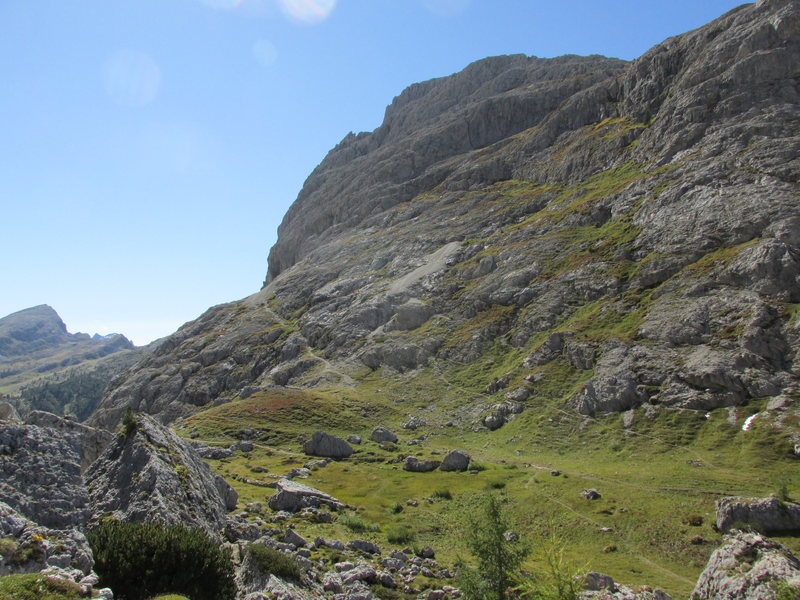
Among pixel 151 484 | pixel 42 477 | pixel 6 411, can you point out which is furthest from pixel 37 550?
pixel 6 411

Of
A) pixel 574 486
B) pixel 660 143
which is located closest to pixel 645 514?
pixel 574 486

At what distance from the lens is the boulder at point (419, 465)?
70625mm

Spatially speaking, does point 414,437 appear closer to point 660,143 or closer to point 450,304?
point 450,304

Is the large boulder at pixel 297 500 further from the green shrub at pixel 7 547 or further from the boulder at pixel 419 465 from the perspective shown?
the green shrub at pixel 7 547

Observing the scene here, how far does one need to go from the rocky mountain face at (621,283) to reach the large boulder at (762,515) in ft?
117

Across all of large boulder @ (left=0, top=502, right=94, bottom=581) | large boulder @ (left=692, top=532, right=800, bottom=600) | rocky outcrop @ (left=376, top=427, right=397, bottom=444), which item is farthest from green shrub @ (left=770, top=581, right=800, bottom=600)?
rocky outcrop @ (left=376, top=427, right=397, bottom=444)

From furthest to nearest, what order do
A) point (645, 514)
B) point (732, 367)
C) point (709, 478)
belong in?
point (732, 367) → point (709, 478) → point (645, 514)

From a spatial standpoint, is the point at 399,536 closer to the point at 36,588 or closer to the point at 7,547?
the point at 7,547

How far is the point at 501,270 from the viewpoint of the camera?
146 m

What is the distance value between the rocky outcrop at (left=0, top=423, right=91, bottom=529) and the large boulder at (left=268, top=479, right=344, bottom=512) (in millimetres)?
26395

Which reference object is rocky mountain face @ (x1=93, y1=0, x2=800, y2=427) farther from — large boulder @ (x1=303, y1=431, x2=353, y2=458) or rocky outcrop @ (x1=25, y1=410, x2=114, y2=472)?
rocky outcrop @ (x1=25, y1=410, x2=114, y2=472)

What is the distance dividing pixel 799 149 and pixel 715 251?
1636 inches

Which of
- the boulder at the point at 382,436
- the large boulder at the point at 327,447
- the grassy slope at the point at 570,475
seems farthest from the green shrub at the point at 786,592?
the boulder at the point at 382,436

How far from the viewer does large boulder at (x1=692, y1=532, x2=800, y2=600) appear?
65.0 ft
